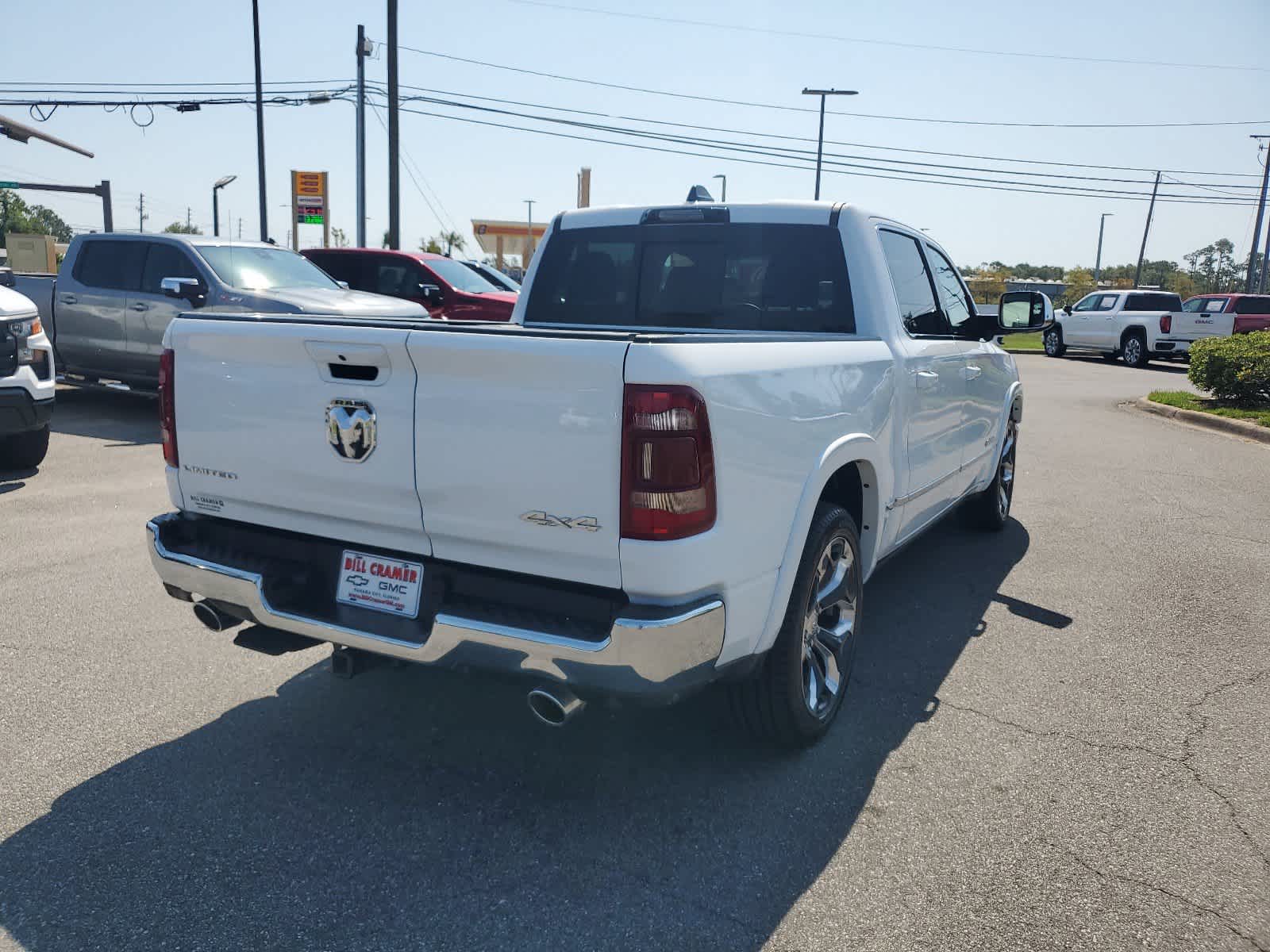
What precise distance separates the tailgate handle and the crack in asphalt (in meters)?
2.49

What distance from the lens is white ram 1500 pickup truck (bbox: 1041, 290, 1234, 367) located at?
24.2 m

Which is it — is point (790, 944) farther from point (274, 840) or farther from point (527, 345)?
point (527, 345)

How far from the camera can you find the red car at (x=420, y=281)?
14.5m

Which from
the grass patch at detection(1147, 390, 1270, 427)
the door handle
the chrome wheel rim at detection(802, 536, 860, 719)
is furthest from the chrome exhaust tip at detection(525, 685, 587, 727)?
the grass patch at detection(1147, 390, 1270, 427)

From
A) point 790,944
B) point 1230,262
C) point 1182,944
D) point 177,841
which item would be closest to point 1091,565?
point 1182,944

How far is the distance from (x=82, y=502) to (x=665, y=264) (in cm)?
485

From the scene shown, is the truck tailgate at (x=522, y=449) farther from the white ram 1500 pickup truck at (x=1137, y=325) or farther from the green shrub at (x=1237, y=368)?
the white ram 1500 pickup truck at (x=1137, y=325)

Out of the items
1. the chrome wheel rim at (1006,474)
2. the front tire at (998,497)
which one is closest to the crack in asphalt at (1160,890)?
the front tire at (998,497)

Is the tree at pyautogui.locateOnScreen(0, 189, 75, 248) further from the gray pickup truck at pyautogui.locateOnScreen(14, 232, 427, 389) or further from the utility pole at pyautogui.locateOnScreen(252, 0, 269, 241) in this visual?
the gray pickup truck at pyautogui.locateOnScreen(14, 232, 427, 389)

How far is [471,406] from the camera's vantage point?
273cm

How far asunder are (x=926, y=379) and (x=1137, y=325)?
23941 mm

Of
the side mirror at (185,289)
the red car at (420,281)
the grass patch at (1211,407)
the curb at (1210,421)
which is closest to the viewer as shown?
the side mirror at (185,289)

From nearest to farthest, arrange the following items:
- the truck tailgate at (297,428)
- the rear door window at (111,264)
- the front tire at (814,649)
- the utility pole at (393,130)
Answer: the truck tailgate at (297,428) → the front tire at (814,649) → the rear door window at (111,264) → the utility pole at (393,130)

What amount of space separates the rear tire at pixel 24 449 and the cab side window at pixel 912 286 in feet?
21.5
